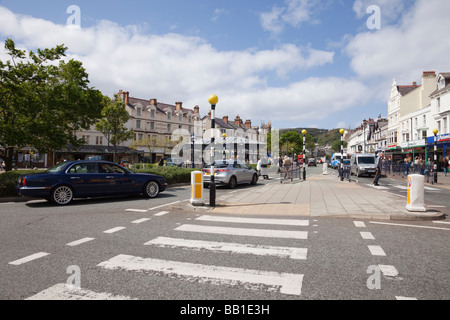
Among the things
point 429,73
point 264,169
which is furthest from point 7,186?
point 429,73

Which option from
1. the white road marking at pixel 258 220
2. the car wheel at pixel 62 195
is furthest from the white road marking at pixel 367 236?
the car wheel at pixel 62 195

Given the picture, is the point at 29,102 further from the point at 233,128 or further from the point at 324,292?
the point at 233,128

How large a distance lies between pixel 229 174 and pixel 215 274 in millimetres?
11650

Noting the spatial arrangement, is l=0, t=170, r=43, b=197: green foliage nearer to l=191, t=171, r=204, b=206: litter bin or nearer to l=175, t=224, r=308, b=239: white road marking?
l=191, t=171, r=204, b=206: litter bin

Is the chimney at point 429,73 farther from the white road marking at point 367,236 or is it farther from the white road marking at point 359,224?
the white road marking at point 367,236

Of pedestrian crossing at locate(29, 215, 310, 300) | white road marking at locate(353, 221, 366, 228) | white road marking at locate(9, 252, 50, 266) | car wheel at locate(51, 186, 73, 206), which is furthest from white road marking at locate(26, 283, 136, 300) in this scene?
car wheel at locate(51, 186, 73, 206)

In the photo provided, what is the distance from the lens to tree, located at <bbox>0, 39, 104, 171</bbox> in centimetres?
1150

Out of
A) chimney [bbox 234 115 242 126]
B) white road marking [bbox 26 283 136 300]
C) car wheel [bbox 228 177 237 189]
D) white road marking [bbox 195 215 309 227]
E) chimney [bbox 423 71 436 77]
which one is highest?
chimney [bbox 423 71 436 77]

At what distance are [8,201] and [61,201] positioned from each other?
2607 millimetres

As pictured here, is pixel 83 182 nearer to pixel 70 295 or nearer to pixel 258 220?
pixel 258 220

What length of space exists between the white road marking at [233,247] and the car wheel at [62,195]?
18.2 ft

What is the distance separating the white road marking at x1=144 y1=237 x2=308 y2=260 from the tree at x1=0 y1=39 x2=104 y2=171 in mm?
9905

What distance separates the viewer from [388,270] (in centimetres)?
357
